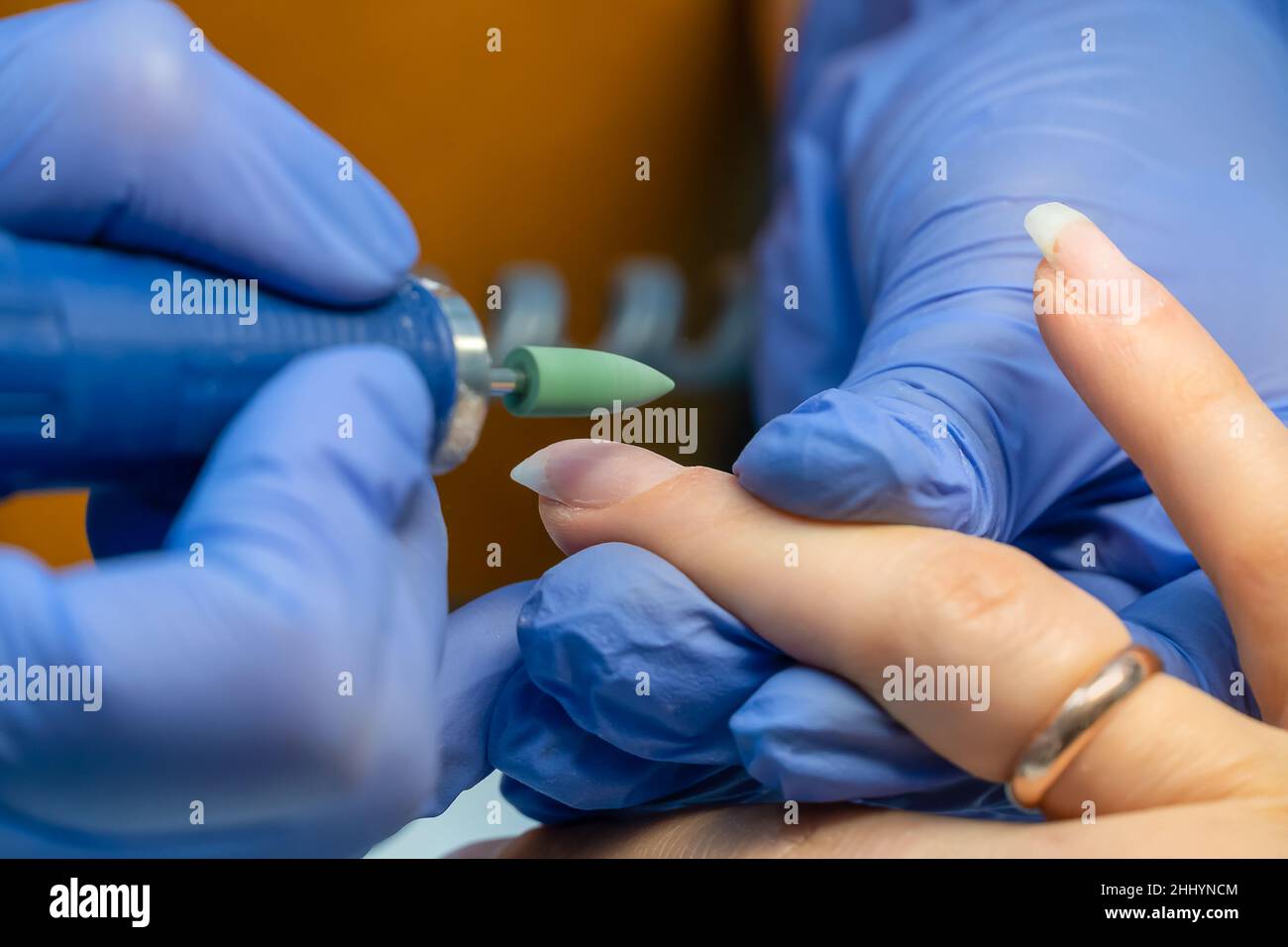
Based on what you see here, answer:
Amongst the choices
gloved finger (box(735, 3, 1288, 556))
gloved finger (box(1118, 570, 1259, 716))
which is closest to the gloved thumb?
gloved finger (box(735, 3, 1288, 556))

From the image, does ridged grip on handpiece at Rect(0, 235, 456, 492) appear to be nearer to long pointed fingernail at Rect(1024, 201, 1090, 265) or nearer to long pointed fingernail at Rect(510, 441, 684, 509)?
long pointed fingernail at Rect(510, 441, 684, 509)

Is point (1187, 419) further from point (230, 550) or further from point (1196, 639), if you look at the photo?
point (230, 550)

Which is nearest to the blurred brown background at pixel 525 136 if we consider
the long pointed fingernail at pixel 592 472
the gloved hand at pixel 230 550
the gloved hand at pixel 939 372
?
the gloved hand at pixel 939 372

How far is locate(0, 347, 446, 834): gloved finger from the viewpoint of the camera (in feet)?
1.21

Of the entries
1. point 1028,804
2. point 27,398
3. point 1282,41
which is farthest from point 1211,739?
point 1282,41

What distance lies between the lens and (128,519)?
536mm

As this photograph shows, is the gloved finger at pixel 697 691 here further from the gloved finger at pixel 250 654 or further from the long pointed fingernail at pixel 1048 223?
the long pointed fingernail at pixel 1048 223

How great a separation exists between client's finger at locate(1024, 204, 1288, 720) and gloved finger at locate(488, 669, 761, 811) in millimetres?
252

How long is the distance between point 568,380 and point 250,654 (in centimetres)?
21

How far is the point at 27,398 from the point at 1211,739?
1.56 ft

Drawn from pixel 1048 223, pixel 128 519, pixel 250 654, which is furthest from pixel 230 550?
pixel 1048 223

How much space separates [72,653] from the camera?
367 mm
